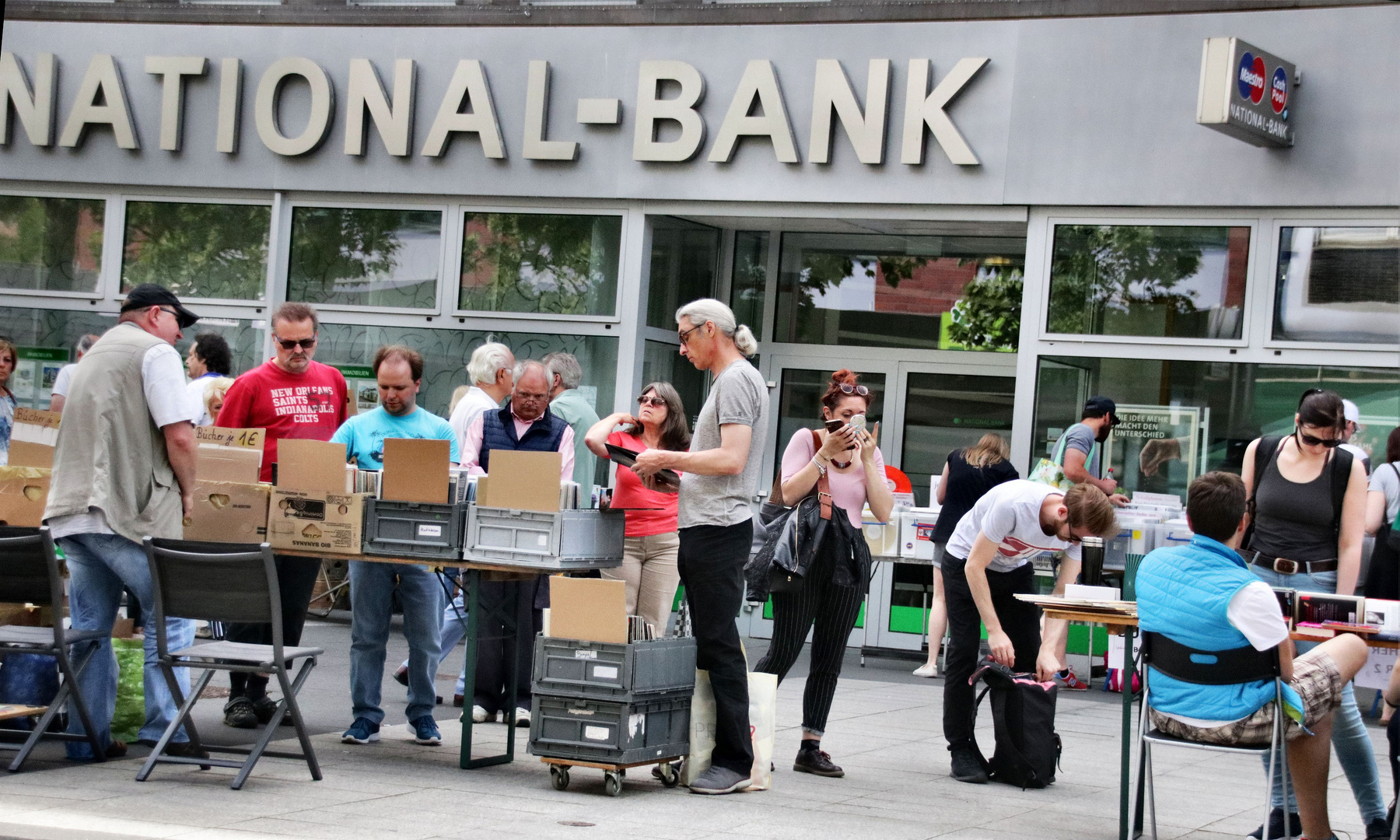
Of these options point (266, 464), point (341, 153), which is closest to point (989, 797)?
point (266, 464)

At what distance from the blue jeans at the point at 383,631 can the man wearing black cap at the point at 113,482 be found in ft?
2.65

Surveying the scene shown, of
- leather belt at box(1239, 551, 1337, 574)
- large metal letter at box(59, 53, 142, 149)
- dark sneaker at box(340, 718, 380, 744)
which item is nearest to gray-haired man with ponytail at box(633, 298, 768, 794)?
dark sneaker at box(340, 718, 380, 744)

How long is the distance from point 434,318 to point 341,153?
5.13 ft

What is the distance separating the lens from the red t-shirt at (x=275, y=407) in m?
7.98

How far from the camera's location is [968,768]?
7.42 metres

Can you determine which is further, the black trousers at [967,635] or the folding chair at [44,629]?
the black trousers at [967,635]

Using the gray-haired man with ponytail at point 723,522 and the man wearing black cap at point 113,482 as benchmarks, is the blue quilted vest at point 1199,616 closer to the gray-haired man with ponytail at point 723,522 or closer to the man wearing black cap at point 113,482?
the gray-haired man with ponytail at point 723,522

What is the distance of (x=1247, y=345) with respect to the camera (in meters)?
11.1

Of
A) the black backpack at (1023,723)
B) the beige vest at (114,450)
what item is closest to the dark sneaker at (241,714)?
the beige vest at (114,450)

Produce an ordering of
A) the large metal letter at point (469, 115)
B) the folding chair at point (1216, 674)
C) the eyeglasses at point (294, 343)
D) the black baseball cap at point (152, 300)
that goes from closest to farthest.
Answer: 1. the folding chair at point (1216, 674)
2. the black baseball cap at point (152, 300)
3. the eyeglasses at point (294, 343)
4. the large metal letter at point (469, 115)

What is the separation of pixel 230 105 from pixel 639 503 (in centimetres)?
687

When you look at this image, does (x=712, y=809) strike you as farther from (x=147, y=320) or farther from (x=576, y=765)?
(x=147, y=320)

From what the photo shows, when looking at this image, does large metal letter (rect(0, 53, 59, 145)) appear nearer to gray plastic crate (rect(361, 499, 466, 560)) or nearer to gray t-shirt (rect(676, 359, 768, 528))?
gray plastic crate (rect(361, 499, 466, 560))

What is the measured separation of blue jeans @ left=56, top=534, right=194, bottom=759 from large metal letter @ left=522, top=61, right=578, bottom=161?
6.39 metres
